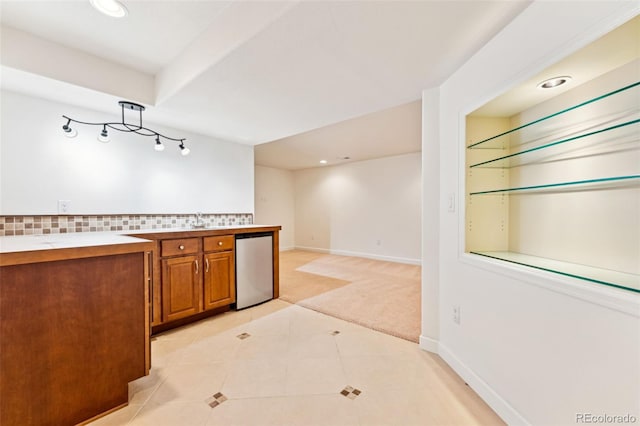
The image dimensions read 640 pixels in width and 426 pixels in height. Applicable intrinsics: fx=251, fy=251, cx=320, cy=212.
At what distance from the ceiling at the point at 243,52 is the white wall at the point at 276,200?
154 inches

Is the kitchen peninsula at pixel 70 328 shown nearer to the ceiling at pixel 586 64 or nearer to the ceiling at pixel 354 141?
the ceiling at pixel 586 64

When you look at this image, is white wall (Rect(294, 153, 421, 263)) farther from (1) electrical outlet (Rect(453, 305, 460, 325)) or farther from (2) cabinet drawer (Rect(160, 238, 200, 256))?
(2) cabinet drawer (Rect(160, 238, 200, 256))

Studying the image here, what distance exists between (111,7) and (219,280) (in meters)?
2.27

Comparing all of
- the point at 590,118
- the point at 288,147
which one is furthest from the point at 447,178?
the point at 288,147

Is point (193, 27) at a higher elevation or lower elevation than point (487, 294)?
higher

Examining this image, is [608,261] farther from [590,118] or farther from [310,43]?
[310,43]

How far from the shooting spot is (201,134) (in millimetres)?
3295

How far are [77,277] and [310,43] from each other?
180cm

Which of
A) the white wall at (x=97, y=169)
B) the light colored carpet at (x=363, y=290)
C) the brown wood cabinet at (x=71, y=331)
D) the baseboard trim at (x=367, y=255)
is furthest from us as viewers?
the baseboard trim at (x=367, y=255)

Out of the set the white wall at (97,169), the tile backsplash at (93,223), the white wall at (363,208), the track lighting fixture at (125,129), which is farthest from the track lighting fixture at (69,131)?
the white wall at (363,208)

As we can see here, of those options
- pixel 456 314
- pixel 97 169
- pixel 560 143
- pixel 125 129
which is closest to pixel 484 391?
pixel 456 314

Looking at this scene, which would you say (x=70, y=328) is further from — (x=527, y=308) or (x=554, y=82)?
(x=554, y=82)

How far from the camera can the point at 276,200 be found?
691 cm

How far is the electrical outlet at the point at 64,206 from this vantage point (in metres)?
2.28
